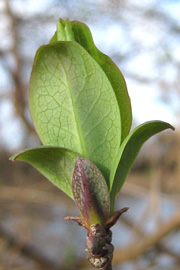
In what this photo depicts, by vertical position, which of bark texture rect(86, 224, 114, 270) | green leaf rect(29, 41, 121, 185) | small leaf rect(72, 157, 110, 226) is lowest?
bark texture rect(86, 224, 114, 270)

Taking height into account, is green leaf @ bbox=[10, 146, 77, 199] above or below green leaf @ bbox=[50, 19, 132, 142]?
below

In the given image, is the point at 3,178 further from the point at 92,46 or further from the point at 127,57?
the point at 92,46

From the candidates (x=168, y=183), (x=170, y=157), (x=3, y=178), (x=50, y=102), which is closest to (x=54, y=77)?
(x=50, y=102)

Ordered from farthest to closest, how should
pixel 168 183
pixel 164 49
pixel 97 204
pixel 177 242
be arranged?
pixel 177 242 < pixel 168 183 < pixel 164 49 < pixel 97 204

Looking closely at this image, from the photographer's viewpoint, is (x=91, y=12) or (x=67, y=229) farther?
(x=67, y=229)
